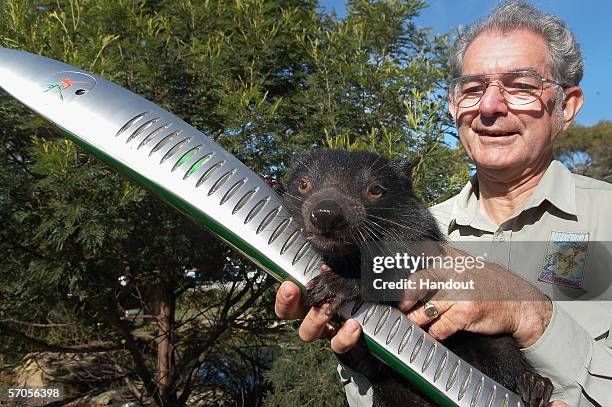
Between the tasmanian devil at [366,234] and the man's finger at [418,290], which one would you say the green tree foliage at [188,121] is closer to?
the tasmanian devil at [366,234]

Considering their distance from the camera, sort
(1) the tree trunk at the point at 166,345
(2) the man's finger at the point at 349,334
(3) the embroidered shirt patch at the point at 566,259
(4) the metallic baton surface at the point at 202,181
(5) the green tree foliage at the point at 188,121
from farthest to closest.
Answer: (1) the tree trunk at the point at 166,345, (5) the green tree foliage at the point at 188,121, (3) the embroidered shirt patch at the point at 566,259, (2) the man's finger at the point at 349,334, (4) the metallic baton surface at the point at 202,181

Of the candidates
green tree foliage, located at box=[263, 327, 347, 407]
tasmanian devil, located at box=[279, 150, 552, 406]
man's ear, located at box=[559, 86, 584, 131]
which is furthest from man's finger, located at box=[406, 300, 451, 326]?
green tree foliage, located at box=[263, 327, 347, 407]

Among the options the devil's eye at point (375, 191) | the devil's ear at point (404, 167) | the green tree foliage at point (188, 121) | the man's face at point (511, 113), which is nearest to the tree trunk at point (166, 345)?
the green tree foliage at point (188, 121)

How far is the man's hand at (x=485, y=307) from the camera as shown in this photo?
1.73 m

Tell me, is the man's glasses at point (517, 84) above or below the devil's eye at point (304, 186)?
above

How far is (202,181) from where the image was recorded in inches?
54.8

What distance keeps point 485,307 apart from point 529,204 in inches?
27.1

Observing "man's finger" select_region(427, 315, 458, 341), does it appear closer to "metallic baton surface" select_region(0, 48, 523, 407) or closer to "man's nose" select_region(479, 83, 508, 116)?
"metallic baton surface" select_region(0, 48, 523, 407)

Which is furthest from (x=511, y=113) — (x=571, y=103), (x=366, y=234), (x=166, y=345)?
(x=166, y=345)

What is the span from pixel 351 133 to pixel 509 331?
2.51 metres

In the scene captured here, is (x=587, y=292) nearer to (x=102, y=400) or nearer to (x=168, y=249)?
(x=168, y=249)

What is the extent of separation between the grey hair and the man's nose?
0.84 ft

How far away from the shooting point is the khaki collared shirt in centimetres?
171

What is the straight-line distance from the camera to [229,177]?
1.45 meters
